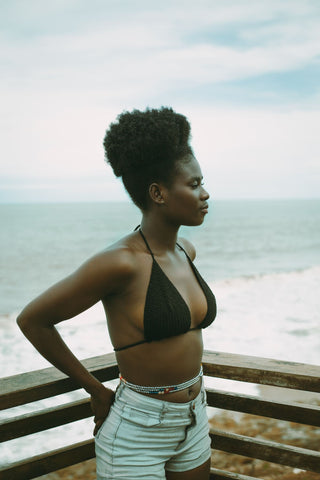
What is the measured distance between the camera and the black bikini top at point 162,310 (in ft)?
4.97

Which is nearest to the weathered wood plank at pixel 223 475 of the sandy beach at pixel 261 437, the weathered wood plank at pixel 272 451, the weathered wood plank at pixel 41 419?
the weathered wood plank at pixel 272 451

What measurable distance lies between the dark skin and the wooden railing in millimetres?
282

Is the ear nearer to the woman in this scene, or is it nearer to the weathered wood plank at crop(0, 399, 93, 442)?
the woman

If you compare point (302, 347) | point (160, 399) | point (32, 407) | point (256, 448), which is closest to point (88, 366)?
point (160, 399)

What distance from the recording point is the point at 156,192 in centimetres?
166

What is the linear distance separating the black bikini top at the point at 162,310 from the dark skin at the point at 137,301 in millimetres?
26

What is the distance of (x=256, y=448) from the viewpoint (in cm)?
212

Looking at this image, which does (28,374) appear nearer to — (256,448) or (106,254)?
(106,254)

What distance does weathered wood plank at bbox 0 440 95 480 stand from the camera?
1.81 metres

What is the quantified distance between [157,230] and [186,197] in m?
0.18

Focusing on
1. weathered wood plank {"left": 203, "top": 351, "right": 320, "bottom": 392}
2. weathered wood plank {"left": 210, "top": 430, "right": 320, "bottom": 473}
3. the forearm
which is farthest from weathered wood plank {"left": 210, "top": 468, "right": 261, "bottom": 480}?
the forearm

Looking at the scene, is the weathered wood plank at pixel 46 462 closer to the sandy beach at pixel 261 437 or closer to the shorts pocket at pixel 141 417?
the shorts pocket at pixel 141 417

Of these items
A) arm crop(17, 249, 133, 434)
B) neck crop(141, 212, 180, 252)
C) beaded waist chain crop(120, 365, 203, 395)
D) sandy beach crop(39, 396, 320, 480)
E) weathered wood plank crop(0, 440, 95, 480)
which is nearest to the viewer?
arm crop(17, 249, 133, 434)

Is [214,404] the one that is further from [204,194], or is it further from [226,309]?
[226,309]
